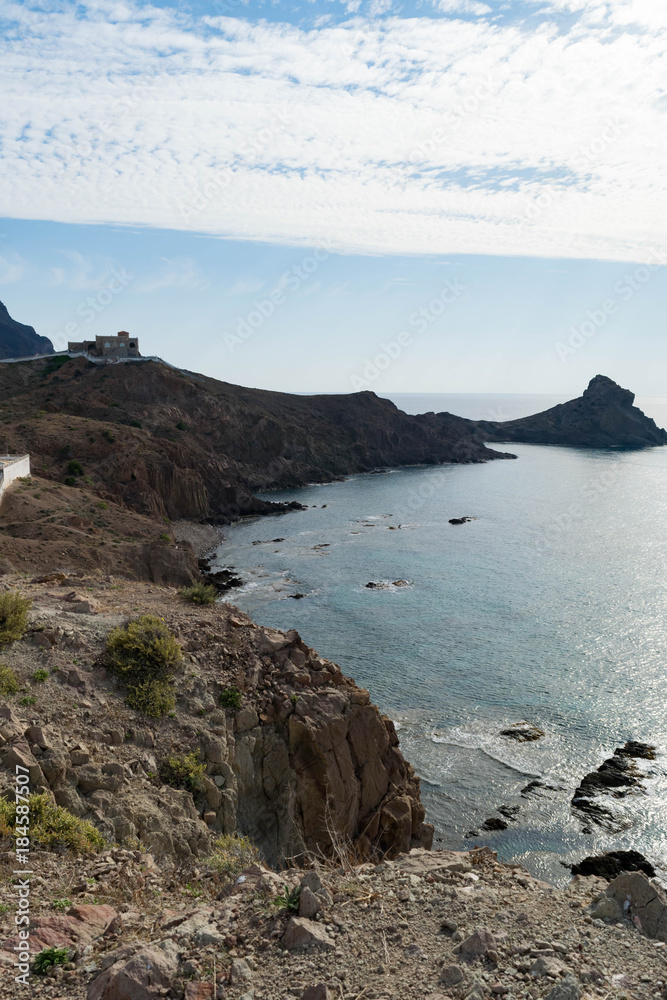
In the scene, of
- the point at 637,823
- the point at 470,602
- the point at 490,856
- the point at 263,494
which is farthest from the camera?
the point at 263,494

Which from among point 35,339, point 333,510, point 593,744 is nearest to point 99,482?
point 333,510

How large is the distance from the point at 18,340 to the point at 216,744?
17005 centimetres

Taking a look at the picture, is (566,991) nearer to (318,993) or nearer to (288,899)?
(318,993)

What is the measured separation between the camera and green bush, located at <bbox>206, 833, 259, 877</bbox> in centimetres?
1027

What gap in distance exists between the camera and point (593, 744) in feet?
87.9

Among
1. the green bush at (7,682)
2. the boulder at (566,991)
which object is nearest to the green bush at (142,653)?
the green bush at (7,682)

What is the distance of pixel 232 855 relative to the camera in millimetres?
12164

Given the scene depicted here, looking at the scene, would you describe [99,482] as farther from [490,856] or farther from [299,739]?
[490,856]

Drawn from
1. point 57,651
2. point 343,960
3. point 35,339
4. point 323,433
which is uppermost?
point 35,339

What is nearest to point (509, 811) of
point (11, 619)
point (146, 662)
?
point (146, 662)

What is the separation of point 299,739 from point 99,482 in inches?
1976

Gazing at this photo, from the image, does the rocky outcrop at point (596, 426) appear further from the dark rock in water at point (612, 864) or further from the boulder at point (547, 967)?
the boulder at point (547, 967)

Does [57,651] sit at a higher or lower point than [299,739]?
higher

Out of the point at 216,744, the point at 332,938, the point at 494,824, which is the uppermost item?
the point at 332,938
